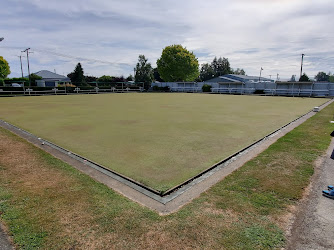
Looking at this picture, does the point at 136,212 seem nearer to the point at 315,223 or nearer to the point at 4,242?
the point at 4,242

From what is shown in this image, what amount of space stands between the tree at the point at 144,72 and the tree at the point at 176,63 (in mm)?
3028

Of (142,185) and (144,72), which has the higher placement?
(144,72)

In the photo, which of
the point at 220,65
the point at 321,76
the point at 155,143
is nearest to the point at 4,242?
the point at 155,143

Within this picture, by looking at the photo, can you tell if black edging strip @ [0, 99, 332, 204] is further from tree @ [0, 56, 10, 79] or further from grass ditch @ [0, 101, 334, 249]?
tree @ [0, 56, 10, 79]

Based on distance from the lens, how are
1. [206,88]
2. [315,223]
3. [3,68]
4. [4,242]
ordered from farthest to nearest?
1. [3,68]
2. [206,88]
3. [315,223]
4. [4,242]

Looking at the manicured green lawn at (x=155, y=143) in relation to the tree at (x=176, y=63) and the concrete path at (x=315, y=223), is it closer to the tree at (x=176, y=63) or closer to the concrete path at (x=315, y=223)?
the concrete path at (x=315, y=223)

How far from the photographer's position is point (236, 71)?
102438 millimetres

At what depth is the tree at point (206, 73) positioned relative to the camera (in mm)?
80062

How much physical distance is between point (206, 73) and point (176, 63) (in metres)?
35.7

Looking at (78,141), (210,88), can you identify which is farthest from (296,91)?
(78,141)

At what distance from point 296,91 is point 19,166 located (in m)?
31.1

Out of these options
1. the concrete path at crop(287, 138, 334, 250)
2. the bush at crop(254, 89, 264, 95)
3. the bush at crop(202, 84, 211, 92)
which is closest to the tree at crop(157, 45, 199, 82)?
the bush at crop(202, 84, 211, 92)

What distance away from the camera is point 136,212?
→ 2658mm

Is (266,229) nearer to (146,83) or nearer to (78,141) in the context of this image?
(78,141)
